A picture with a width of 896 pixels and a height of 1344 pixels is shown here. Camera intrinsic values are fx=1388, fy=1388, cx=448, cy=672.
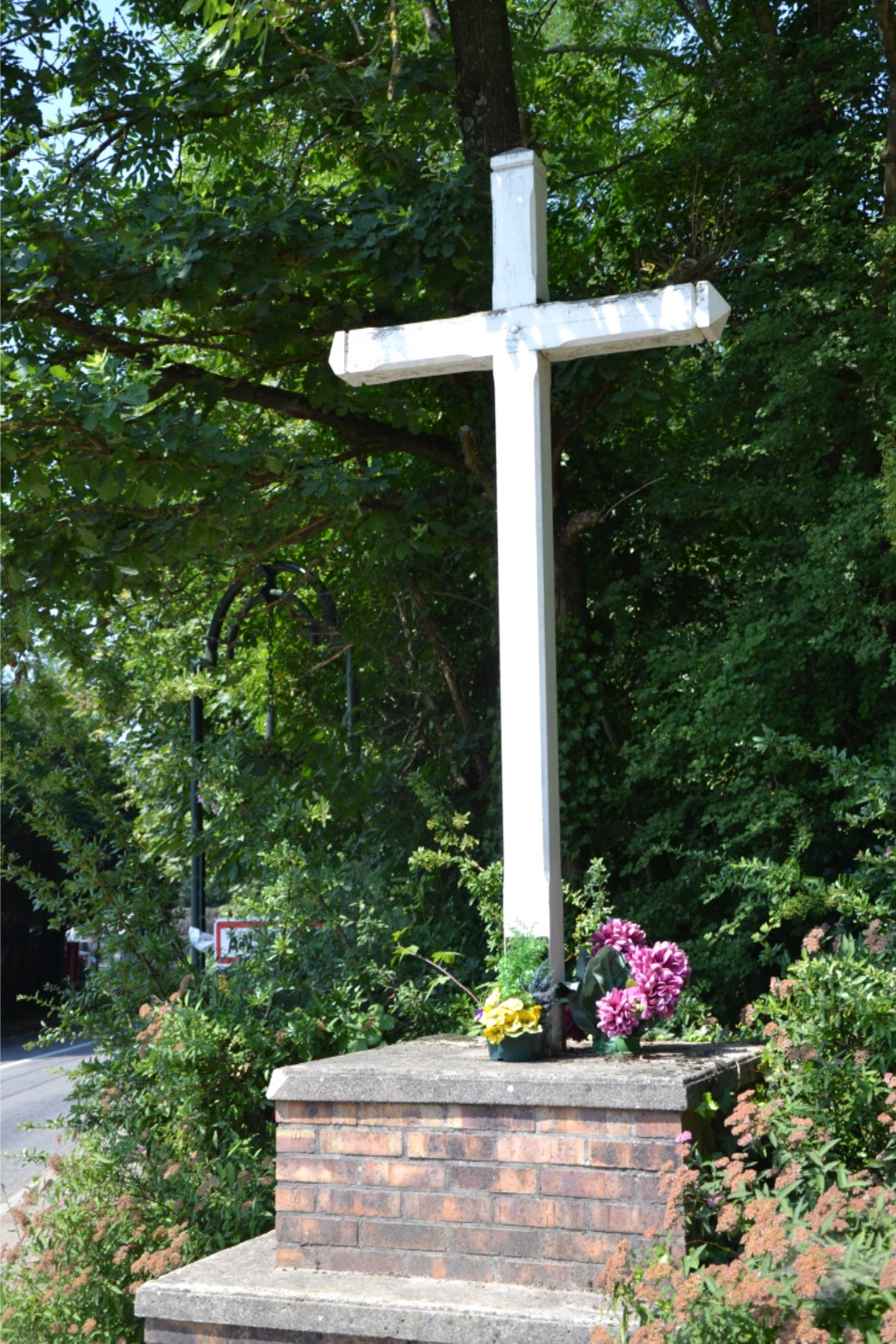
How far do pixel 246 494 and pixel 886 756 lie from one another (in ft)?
10.8

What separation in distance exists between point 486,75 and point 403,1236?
598 cm

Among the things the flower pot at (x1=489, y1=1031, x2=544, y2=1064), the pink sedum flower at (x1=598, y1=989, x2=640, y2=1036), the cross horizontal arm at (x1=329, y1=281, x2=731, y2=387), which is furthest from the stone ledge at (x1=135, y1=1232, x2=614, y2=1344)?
the cross horizontal arm at (x1=329, y1=281, x2=731, y2=387)

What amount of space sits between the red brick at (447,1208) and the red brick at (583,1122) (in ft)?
0.80

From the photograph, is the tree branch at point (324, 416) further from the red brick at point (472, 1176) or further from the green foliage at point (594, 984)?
the red brick at point (472, 1176)

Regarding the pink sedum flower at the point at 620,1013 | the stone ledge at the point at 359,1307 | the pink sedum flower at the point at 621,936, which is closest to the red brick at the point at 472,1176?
the stone ledge at the point at 359,1307

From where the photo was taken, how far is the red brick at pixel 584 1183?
10.7 feet

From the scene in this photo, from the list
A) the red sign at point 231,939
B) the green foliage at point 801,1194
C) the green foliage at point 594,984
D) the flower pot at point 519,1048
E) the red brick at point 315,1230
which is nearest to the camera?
the green foliage at point 801,1194

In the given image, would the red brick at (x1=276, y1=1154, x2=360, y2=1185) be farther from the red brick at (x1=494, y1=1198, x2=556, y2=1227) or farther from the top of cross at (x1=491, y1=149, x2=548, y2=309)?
the top of cross at (x1=491, y1=149, x2=548, y2=309)

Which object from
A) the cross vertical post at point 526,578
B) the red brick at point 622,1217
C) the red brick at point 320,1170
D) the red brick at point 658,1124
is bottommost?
the red brick at point 622,1217

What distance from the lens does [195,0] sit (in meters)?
5.62

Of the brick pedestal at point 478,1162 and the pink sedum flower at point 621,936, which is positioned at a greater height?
the pink sedum flower at point 621,936

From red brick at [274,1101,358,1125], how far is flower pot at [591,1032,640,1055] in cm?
73

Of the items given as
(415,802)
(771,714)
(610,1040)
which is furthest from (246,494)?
(610,1040)

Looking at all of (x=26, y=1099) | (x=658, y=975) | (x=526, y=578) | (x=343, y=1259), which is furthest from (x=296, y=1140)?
(x=26, y=1099)
